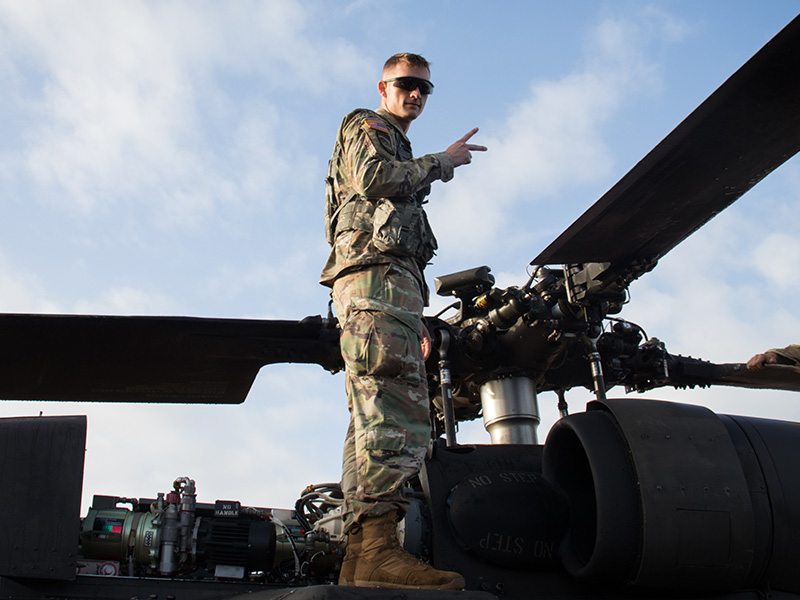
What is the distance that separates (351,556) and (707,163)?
2.15 meters

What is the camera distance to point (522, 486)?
319 cm

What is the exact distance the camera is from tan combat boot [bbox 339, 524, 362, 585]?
286cm

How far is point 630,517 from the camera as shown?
9.11ft

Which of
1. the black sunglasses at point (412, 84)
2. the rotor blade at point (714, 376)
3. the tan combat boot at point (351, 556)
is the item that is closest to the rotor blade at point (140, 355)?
the black sunglasses at point (412, 84)

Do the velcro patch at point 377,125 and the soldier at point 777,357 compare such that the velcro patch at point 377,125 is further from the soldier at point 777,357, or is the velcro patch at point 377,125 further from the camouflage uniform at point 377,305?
the soldier at point 777,357

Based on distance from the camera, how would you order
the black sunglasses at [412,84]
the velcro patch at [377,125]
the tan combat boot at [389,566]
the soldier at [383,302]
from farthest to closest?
the black sunglasses at [412,84] → the velcro patch at [377,125] → the soldier at [383,302] → the tan combat boot at [389,566]

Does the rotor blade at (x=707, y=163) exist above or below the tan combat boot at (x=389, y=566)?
above

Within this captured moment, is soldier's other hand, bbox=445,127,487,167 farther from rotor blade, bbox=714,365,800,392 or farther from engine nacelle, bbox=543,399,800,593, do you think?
rotor blade, bbox=714,365,800,392

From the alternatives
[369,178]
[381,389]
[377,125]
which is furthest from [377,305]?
[377,125]

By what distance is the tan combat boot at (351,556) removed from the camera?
2.86 m

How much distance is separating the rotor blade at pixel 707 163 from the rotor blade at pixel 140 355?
1.74m

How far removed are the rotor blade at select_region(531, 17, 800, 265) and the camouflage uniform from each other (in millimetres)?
742

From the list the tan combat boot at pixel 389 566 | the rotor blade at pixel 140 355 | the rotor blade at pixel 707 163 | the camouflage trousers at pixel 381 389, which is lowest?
the tan combat boot at pixel 389 566

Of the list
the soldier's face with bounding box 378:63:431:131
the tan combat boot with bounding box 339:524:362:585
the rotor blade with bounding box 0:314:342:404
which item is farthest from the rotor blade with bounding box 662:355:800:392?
the tan combat boot with bounding box 339:524:362:585
